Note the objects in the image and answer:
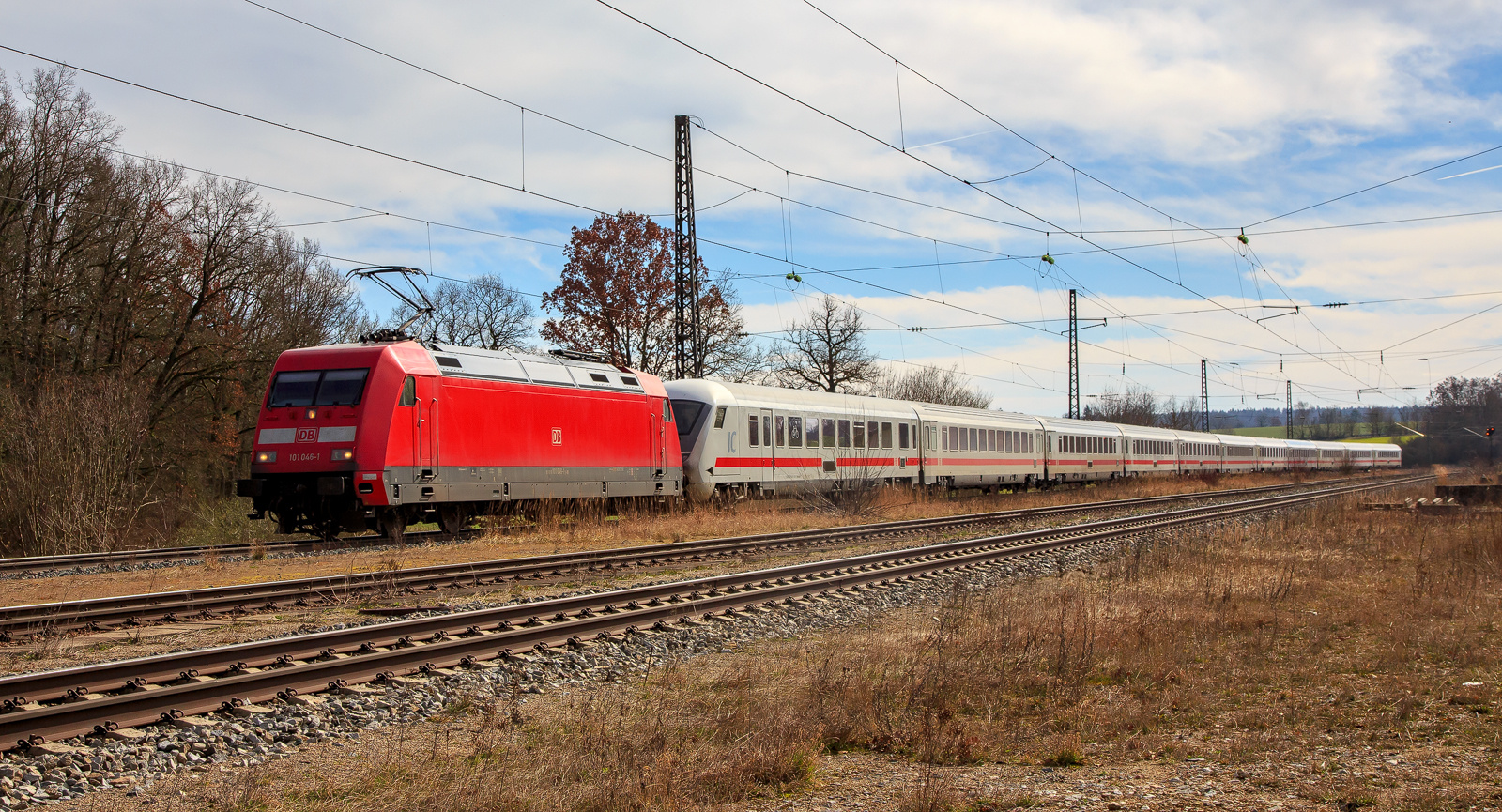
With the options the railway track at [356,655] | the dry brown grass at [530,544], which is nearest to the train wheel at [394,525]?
the dry brown grass at [530,544]

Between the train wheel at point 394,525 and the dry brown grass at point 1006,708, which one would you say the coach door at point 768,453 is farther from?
the dry brown grass at point 1006,708

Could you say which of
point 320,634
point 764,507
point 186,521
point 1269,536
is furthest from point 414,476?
point 1269,536

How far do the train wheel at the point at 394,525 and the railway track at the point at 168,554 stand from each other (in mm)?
164

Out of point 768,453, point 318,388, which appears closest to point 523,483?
point 318,388

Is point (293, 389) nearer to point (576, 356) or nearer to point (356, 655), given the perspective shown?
point (576, 356)

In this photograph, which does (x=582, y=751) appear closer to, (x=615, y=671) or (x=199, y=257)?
(x=615, y=671)

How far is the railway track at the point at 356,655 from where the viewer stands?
6.47 meters

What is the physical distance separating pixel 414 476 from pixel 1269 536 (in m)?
16.2

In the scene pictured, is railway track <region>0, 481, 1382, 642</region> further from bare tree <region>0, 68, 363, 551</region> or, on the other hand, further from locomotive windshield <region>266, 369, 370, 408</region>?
bare tree <region>0, 68, 363, 551</region>

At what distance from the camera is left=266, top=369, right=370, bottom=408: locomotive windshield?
1678cm

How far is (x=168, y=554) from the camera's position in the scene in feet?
54.7

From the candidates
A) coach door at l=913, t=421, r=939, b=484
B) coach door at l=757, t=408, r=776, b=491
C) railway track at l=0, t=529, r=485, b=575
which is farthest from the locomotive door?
coach door at l=913, t=421, r=939, b=484

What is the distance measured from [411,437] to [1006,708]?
12199mm

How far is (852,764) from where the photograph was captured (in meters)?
6.30
